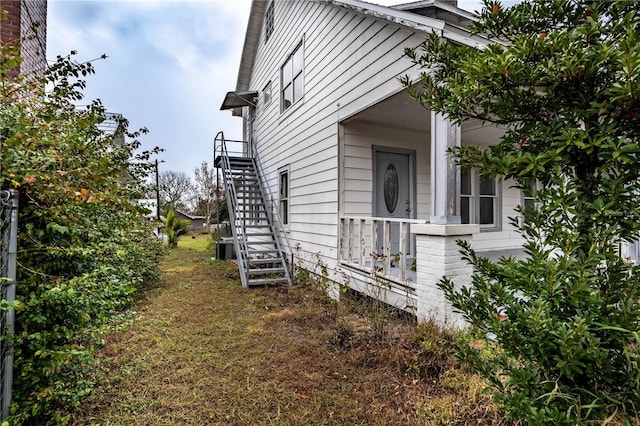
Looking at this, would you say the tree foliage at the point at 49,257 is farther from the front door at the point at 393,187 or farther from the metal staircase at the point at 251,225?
the front door at the point at 393,187

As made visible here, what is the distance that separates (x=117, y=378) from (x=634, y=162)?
396 cm

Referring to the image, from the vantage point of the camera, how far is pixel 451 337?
3.25 m

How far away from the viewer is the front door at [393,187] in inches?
238

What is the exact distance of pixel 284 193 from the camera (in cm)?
859

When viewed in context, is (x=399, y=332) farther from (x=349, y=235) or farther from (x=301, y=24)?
(x=301, y=24)

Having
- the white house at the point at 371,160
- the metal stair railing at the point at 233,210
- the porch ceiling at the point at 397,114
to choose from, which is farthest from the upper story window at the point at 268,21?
the porch ceiling at the point at 397,114

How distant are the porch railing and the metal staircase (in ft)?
6.34

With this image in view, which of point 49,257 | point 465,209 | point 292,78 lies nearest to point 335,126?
point 292,78

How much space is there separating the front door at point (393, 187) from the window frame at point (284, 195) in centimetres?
268

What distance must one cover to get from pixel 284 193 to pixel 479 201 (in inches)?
189

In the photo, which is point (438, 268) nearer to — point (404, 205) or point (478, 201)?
point (404, 205)

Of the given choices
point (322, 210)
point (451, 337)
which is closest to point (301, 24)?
point (322, 210)

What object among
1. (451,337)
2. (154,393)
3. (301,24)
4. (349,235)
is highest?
(301,24)

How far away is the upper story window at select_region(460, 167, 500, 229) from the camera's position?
23.2ft
